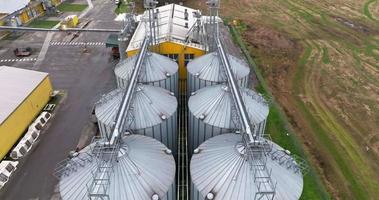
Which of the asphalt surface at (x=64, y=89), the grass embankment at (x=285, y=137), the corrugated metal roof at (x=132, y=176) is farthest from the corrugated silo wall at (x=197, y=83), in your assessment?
the asphalt surface at (x=64, y=89)

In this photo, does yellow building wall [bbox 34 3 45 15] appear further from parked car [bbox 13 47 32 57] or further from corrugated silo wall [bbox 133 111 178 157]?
corrugated silo wall [bbox 133 111 178 157]

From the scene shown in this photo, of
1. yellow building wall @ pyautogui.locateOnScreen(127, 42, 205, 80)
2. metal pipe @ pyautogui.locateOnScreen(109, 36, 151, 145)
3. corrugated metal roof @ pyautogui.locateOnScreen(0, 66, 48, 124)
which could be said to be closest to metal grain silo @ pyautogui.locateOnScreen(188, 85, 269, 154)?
metal pipe @ pyautogui.locateOnScreen(109, 36, 151, 145)

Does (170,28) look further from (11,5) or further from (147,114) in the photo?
(11,5)

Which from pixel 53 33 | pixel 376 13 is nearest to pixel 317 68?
pixel 376 13

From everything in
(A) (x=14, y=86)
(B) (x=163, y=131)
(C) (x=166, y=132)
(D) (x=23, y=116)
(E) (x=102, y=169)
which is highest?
(E) (x=102, y=169)

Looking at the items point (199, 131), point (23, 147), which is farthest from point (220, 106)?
point (23, 147)

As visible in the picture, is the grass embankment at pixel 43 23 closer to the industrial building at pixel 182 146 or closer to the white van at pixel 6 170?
the white van at pixel 6 170
